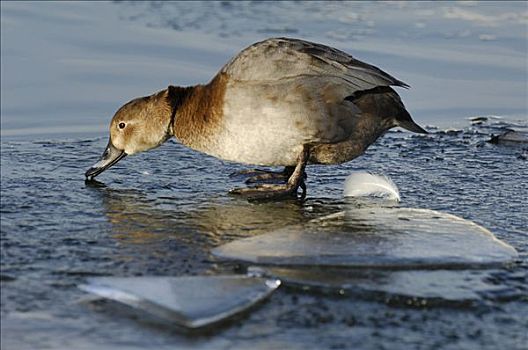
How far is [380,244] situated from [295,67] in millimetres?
1435

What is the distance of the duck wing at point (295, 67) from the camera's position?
5598 millimetres

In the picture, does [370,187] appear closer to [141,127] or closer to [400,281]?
[141,127]

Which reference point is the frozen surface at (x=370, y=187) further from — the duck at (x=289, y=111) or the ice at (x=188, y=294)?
the ice at (x=188, y=294)

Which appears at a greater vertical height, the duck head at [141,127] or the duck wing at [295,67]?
the duck wing at [295,67]

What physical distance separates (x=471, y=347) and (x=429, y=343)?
0.13 meters

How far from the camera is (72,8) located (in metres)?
9.37

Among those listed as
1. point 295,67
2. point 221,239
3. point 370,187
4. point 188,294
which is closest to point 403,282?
point 188,294

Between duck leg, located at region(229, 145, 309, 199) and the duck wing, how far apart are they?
0.39 meters

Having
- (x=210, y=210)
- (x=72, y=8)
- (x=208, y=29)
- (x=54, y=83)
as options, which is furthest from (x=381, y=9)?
(x=210, y=210)

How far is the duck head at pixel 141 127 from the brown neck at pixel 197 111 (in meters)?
0.05

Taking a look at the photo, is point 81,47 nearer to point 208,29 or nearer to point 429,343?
point 208,29

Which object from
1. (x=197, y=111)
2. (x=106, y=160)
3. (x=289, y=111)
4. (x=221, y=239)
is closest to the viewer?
(x=221, y=239)

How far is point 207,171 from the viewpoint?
606 cm

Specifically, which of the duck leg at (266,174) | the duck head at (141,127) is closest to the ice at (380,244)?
the duck leg at (266,174)
